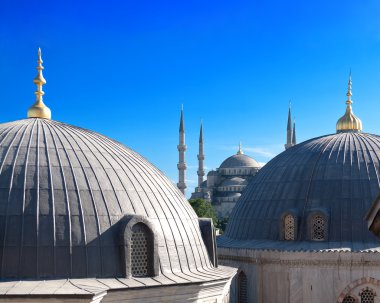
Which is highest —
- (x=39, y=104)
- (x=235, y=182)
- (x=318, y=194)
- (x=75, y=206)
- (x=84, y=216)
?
(x=235, y=182)

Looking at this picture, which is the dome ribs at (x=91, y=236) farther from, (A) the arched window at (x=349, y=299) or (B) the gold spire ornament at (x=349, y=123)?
(B) the gold spire ornament at (x=349, y=123)

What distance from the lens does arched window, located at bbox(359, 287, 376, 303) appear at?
64.5 ft

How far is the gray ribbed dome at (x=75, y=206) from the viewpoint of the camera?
13102mm

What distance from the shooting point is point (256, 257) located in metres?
21.0

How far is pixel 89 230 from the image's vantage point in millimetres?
13570

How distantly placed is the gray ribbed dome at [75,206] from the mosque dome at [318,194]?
5.88 meters

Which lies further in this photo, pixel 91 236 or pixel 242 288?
pixel 242 288

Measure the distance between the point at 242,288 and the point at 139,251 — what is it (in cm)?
909

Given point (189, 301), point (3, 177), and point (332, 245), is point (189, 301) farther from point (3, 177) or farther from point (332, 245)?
point (332, 245)

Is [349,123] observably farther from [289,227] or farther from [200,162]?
[200,162]

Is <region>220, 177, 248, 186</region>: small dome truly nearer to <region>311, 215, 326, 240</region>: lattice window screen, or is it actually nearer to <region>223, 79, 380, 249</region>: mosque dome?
<region>223, 79, 380, 249</region>: mosque dome

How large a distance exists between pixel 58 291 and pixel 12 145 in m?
4.64

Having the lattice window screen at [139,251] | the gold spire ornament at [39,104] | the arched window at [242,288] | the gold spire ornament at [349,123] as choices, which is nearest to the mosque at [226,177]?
the gold spire ornament at [349,123]

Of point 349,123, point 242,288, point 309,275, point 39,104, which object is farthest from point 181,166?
point 39,104
